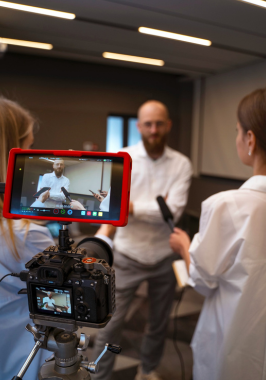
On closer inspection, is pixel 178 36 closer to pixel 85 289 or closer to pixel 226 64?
pixel 226 64

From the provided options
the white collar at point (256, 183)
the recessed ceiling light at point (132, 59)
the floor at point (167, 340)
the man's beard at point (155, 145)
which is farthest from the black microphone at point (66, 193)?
the man's beard at point (155, 145)

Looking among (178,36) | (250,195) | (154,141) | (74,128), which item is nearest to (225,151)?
(250,195)

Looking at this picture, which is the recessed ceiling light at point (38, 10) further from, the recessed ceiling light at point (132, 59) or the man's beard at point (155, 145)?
the man's beard at point (155, 145)

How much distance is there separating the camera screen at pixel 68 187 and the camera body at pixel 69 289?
0.09 metres

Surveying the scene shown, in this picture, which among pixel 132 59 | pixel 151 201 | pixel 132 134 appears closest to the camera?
pixel 132 59

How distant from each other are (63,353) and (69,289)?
0.16 m

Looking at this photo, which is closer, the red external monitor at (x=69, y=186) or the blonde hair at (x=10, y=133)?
the red external monitor at (x=69, y=186)

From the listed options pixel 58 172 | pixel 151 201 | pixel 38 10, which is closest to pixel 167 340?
pixel 151 201

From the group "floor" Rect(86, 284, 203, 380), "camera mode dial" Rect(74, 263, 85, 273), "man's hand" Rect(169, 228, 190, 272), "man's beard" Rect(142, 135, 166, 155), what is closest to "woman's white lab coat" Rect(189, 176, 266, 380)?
"man's hand" Rect(169, 228, 190, 272)

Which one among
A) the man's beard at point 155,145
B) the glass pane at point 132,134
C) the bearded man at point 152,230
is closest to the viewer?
the bearded man at point 152,230

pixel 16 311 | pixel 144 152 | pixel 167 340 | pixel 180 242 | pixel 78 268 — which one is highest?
pixel 144 152

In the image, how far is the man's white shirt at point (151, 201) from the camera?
5.18 ft

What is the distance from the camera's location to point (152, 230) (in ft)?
5.33

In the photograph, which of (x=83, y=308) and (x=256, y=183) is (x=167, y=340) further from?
(x=83, y=308)
